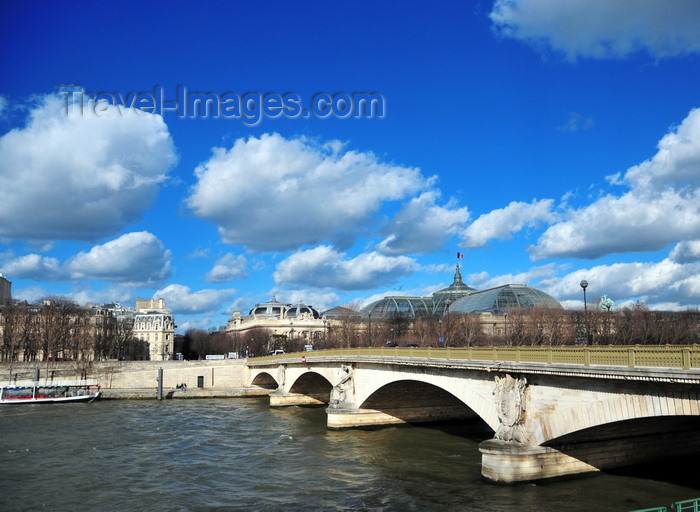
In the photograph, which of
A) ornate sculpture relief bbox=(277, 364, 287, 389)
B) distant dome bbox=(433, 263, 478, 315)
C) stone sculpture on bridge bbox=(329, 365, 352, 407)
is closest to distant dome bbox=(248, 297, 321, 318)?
distant dome bbox=(433, 263, 478, 315)

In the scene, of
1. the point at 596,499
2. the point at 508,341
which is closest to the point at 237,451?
the point at 596,499

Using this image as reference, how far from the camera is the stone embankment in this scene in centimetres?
8174

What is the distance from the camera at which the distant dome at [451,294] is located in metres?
165

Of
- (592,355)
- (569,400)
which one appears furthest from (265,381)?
(592,355)

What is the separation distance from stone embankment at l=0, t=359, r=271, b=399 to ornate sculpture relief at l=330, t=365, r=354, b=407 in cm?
3251

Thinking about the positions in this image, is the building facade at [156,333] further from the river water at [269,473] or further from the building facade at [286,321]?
the river water at [269,473]

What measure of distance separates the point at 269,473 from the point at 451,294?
144760 mm

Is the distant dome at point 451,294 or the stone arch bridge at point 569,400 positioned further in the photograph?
the distant dome at point 451,294

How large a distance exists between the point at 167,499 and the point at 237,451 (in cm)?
1183

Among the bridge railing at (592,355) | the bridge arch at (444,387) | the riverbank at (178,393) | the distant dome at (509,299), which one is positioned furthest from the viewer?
the distant dome at (509,299)

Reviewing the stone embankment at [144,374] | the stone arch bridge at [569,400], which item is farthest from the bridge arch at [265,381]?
the stone arch bridge at [569,400]

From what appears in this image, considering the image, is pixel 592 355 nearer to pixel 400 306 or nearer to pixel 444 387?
pixel 444 387

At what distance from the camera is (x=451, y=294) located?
17325 centimetres

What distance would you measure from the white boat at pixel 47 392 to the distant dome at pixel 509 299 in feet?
274
